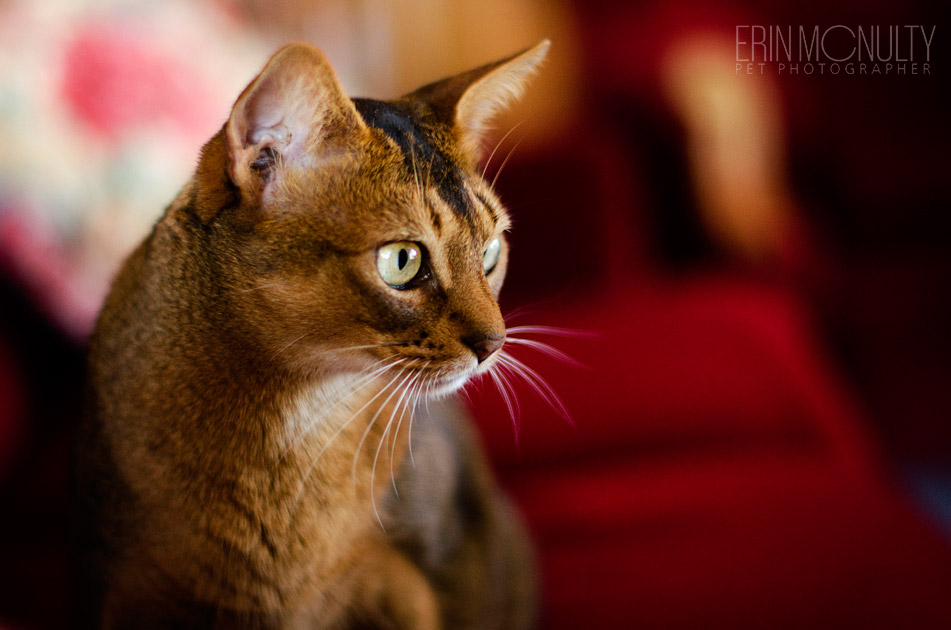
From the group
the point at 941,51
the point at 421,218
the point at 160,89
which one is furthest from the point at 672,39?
the point at 421,218

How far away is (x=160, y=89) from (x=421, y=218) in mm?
692

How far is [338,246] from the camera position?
1.97 ft

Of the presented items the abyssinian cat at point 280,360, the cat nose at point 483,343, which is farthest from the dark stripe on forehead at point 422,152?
the cat nose at point 483,343

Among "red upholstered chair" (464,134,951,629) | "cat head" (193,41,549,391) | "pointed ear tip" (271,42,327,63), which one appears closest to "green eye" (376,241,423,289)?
"cat head" (193,41,549,391)

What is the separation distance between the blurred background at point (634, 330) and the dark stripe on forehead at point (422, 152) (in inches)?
8.3

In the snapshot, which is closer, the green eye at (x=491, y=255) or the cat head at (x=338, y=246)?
the cat head at (x=338, y=246)

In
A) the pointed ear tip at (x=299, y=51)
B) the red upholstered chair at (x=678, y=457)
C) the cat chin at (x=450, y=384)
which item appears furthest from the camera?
the red upholstered chair at (x=678, y=457)

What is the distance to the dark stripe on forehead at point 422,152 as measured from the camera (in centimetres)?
64

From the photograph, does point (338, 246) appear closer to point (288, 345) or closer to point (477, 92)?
point (288, 345)

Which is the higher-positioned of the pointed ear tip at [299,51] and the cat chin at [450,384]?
the pointed ear tip at [299,51]

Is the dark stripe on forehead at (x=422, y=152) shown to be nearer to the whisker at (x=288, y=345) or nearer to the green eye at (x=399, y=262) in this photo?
the green eye at (x=399, y=262)

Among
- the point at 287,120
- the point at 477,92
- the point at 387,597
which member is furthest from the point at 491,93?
the point at 387,597

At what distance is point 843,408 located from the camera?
1.29m

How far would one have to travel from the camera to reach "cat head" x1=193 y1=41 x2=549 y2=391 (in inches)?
23.5
